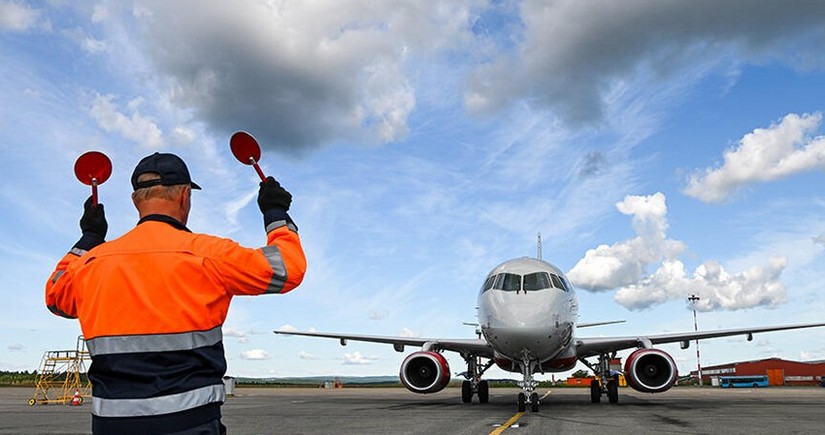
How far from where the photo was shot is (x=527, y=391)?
14.6 m

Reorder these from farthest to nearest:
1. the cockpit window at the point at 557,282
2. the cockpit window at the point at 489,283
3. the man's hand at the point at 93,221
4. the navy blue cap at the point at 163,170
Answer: the cockpit window at the point at 489,283
the cockpit window at the point at 557,282
the man's hand at the point at 93,221
the navy blue cap at the point at 163,170

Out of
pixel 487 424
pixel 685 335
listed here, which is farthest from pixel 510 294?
pixel 685 335

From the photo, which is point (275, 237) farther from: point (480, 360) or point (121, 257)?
point (480, 360)

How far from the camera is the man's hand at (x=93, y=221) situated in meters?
3.50

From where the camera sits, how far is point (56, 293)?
2992mm

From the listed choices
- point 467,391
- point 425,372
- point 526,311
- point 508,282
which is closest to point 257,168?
point 526,311

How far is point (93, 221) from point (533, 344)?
11.9 meters

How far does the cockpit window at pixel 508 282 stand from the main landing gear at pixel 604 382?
21.2 ft

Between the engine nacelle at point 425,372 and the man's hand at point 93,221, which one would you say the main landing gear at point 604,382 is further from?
the man's hand at point 93,221


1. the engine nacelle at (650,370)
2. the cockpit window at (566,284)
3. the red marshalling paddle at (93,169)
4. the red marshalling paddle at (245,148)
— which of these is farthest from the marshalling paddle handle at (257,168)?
the engine nacelle at (650,370)

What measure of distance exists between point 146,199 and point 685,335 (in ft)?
70.6

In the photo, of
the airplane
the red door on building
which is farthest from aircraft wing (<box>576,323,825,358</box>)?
the red door on building

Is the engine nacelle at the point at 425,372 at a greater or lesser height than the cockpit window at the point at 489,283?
lesser

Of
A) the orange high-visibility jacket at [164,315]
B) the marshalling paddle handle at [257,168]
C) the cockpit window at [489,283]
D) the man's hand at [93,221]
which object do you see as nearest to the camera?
the orange high-visibility jacket at [164,315]
